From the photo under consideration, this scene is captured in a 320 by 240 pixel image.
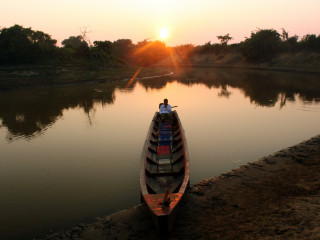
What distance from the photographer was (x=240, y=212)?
6.33 m

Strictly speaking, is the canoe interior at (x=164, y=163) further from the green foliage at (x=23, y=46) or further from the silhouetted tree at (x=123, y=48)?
the silhouetted tree at (x=123, y=48)

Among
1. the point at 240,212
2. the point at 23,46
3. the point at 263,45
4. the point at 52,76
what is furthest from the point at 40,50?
the point at 263,45

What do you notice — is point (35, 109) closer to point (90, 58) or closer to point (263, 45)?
point (90, 58)

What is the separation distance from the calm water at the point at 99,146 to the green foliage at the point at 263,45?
44914mm

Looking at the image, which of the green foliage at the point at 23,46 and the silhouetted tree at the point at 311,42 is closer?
the green foliage at the point at 23,46

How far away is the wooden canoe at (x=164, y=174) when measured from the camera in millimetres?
5391

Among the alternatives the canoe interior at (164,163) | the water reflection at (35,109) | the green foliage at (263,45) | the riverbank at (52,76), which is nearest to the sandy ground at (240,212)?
the canoe interior at (164,163)

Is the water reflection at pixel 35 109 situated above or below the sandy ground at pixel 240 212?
above

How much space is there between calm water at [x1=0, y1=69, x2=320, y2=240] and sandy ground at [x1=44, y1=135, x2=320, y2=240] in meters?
0.86

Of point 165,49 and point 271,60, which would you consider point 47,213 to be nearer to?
point 271,60

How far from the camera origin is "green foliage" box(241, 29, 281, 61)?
206 ft

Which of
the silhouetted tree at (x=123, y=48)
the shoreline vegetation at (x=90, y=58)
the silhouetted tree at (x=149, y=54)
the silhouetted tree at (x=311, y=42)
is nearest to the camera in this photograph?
the shoreline vegetation at (x=90, y=58)

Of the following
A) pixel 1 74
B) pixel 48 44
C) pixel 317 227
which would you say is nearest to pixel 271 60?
pixel 48 44

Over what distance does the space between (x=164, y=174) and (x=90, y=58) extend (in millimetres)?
53034
